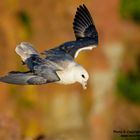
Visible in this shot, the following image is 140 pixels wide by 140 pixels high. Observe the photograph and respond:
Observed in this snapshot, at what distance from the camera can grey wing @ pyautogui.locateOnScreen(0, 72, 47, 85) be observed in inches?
616

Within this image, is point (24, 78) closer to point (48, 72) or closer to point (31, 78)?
point (31, 78)

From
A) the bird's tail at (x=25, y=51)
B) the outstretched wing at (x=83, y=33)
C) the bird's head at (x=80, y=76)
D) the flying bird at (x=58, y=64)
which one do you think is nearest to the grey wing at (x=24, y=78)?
the flying bird at (x=58, y=64)

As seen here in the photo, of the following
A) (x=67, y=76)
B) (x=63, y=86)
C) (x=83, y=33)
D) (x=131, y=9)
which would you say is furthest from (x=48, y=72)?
(x=131, y=9)

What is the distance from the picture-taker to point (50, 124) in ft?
90.2

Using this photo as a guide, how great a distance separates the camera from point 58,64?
16.6m

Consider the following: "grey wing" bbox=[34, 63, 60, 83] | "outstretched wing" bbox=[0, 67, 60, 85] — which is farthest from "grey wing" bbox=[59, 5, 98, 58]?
"outstretched wing" bbox=[0, 67, 60, 85]

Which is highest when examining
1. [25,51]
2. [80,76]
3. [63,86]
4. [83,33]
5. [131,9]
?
[131,9]

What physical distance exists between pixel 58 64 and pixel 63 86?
1131 centimetres

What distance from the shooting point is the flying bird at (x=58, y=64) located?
15844 mm

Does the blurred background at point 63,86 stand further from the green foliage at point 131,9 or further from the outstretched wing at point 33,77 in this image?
the outstretched wing at point 33,77

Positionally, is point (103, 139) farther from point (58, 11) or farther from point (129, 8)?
point (129, 8)

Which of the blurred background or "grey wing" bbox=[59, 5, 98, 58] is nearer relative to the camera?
"grey wing" bbox=[59, 5, 98, 58]

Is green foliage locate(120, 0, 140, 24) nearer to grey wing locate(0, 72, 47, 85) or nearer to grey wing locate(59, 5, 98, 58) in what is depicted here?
grey wing locate(59, 5, 98, 58)

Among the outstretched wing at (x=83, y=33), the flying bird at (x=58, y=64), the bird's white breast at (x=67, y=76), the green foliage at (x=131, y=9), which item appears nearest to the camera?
the flying bird at (x=58, y=64)
